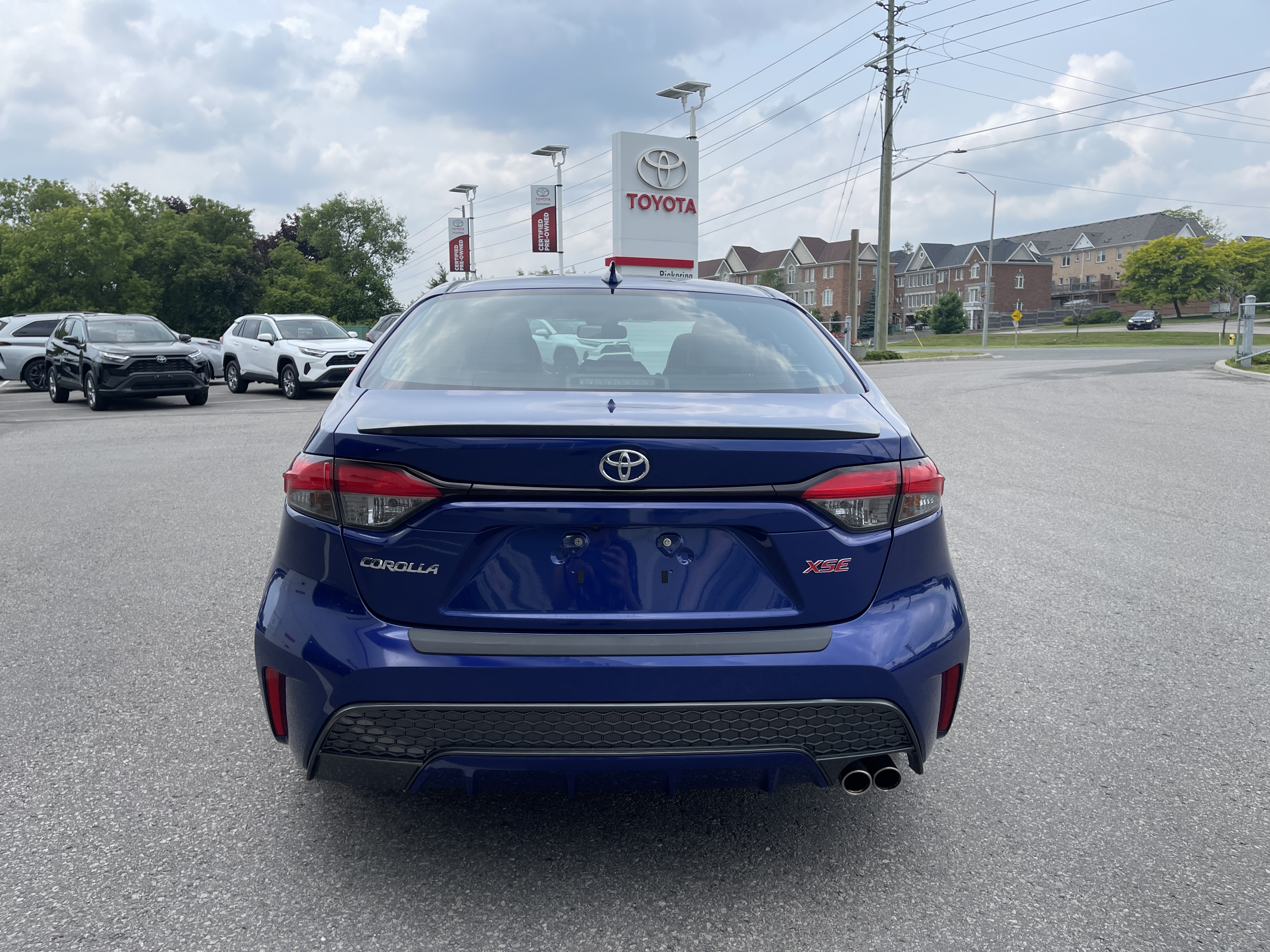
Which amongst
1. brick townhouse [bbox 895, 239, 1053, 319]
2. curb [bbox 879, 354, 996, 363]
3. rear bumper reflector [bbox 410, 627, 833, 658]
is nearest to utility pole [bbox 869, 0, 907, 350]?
curb [bbox 879, 354, 996, 363]

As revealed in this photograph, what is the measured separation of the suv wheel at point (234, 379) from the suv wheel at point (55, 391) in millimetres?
3555

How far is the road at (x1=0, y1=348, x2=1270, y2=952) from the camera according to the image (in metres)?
2.54

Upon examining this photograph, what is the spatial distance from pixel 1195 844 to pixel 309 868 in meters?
2.49

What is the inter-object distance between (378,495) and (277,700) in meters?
0.66

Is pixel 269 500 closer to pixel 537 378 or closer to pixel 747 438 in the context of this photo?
pixel 537 378

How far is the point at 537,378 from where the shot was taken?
2.96 metres

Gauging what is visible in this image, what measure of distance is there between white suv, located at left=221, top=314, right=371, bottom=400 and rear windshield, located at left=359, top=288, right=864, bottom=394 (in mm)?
17148

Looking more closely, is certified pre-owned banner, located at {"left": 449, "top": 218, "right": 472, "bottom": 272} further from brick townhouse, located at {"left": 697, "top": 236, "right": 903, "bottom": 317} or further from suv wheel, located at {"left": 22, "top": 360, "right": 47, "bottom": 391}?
brick townhouse, located at {"left": 697, "top": 236, "right": 903, "bottom": 317}

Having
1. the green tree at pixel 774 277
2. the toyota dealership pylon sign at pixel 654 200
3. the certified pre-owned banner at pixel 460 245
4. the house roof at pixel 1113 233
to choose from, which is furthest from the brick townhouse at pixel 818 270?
the toyota dealership pylon sign at pixel 654 200

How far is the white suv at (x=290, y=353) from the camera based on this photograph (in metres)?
21.1

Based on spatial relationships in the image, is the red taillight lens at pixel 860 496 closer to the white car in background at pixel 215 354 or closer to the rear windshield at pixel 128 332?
the rear windshield at pixel 128 332

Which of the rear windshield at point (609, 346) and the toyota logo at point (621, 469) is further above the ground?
the rear windshield at point (609, 346)

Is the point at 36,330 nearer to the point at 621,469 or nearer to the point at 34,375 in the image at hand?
the point at 34,375

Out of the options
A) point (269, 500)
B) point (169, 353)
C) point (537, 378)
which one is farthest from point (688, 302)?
point (169, 353)
